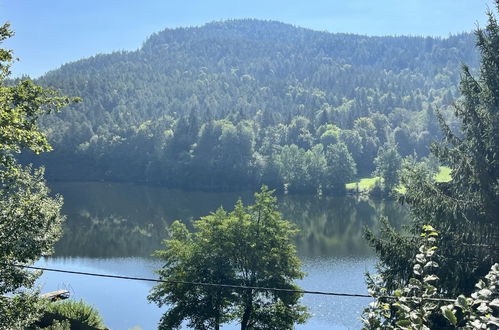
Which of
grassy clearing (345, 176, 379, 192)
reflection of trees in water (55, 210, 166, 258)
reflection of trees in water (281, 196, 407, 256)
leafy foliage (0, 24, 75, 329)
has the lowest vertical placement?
reflection of trees in water (55, 210, 166, 258)

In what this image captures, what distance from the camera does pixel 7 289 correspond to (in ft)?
50.8

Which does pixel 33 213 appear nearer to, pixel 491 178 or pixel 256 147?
pixel 491 178

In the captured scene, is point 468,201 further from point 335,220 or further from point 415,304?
point 335,220

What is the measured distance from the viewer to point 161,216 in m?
82.8

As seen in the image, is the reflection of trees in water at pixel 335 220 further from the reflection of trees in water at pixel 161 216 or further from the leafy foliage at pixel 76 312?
the leafy foliage at pixel 76 312

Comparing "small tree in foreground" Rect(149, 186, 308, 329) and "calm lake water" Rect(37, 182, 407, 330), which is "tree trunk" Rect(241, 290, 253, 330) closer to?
"small tree in foreground" Rect(149, 186, 308, 329)

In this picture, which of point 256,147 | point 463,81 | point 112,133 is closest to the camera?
point 463,81

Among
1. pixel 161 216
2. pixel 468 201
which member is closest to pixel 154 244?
pixel 161 216

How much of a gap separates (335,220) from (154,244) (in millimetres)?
31002

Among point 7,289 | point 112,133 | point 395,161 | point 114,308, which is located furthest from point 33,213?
point 112,133

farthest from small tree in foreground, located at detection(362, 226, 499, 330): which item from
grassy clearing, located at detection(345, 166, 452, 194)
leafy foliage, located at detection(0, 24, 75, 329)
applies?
grassy clearing, located at detection(345, 166, 452, 194)

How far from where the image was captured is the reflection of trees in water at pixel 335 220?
198 ft

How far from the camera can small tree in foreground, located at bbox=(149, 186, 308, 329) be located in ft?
89.3

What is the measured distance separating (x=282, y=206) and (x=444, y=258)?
76726mm
